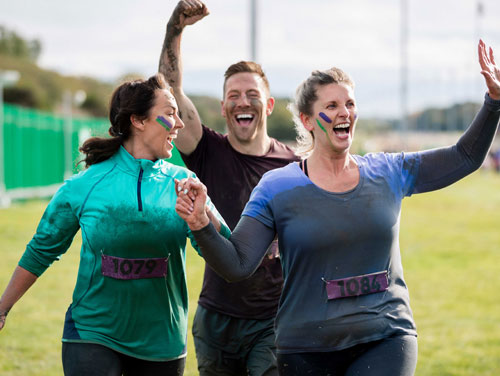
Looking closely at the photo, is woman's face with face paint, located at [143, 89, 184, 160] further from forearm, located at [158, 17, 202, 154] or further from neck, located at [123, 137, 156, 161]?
forearm, located at [158, 17, 202, 154]

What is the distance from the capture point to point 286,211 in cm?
381

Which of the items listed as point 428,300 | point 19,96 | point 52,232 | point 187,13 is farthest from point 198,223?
point 19,96

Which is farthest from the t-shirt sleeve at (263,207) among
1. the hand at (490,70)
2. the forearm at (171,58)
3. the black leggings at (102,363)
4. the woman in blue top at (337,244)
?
the forearm at (171,58)

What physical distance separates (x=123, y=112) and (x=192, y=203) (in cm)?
102

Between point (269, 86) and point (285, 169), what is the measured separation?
191 cm

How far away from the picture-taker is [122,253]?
4.07m

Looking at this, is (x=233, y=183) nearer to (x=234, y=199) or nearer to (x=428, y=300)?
(x=234, y=199)

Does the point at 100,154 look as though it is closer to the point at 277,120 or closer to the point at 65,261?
the point at 65,261

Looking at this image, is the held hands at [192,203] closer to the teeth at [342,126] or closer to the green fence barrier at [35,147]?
the teeth at [342,126]

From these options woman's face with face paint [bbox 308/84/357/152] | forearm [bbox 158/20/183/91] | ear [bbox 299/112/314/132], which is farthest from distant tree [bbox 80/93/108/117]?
woman's face with face paint [bbox 308/84/357/152]

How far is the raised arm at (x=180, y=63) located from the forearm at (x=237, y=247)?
1669mm

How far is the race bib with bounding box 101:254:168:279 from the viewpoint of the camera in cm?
405

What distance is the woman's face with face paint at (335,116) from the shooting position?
399cm

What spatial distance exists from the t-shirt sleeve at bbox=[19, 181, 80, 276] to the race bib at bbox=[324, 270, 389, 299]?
1.48 metres
